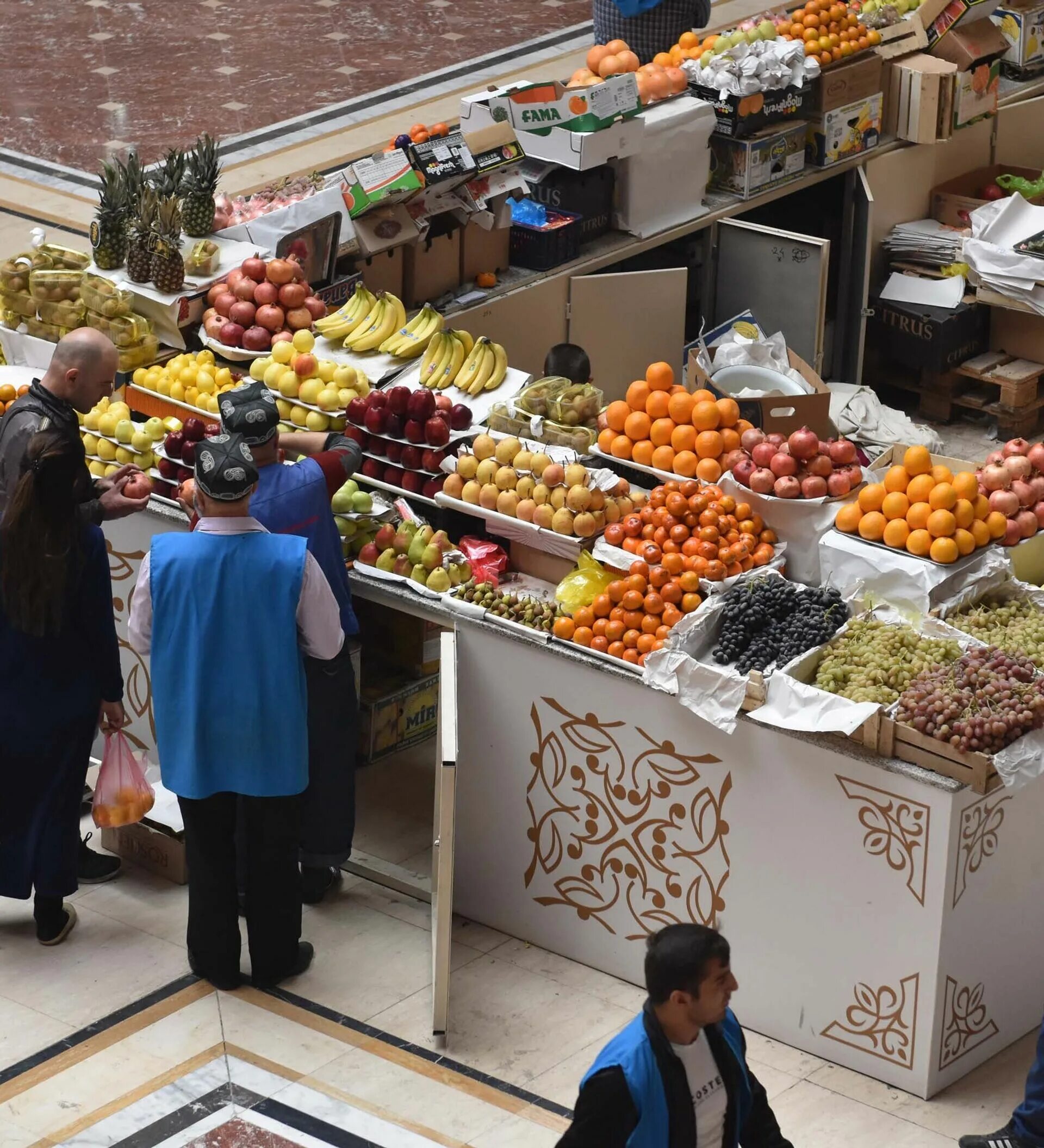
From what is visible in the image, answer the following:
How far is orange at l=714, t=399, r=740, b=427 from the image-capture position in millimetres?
5590

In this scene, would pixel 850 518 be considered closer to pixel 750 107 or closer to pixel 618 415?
pixel 618 415

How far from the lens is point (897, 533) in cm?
509

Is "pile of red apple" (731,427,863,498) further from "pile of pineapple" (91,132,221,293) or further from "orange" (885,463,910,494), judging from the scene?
"pile of pineapple" (91,132,221,293)

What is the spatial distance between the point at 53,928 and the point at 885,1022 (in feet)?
7.79

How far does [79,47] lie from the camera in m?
13.3

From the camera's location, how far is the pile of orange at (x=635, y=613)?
16.3ft

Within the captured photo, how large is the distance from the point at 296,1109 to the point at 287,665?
1122 millimetres

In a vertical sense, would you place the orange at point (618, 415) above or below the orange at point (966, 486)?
below

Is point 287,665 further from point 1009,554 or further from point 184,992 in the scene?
point 1009,554

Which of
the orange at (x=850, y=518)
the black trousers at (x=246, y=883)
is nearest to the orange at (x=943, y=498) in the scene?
the orange at (x=850, y=518)

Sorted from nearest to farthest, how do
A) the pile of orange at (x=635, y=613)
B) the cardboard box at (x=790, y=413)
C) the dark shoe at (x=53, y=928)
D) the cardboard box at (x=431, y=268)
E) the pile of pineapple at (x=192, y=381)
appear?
the pile of orange at (x=635, y=613) < the dark shoe at (x=53, y=928) < the pile of pineapple at (x=192, y=381) < the cardboard box at (x=790, y=413) < the cardboard box at (x=431, y=268)

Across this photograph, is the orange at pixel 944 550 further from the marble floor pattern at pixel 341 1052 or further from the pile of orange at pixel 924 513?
the marble floor pattern at pixel 341 1052

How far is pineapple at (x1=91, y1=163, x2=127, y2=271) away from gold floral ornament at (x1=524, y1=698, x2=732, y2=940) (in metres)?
2.66

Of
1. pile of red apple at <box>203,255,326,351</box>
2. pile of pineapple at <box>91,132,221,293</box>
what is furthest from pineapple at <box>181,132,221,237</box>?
pile of red apple at <box>203,255,326,351</box>
